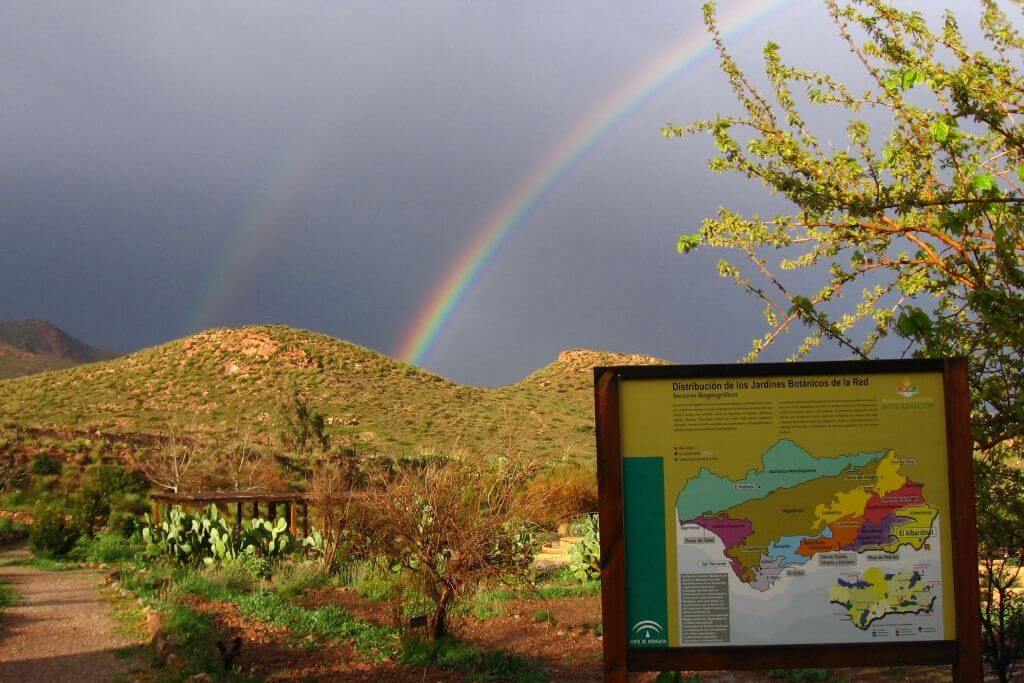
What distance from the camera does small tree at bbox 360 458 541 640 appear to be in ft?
31.1

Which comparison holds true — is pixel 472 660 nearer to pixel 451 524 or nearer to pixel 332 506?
pixel 451 524

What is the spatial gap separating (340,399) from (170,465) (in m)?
25.0

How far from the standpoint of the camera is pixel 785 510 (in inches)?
196

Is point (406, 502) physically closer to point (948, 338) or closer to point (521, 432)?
point (948, 338)

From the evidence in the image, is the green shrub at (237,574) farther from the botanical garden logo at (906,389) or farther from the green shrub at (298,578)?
the botanical garden logo at (906,389)

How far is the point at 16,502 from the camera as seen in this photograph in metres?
24.4

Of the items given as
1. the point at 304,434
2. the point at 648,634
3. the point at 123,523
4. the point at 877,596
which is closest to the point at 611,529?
the point at 648,634

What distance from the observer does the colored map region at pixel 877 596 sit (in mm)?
4961

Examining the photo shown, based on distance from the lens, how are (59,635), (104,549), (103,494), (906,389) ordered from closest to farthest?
(906,389) → (59,635) → (104,549) → (103,494)

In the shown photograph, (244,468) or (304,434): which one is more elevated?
(304,434)

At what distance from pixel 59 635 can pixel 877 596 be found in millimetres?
8279

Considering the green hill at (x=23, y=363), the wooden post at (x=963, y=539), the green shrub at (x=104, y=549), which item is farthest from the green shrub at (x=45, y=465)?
the green hill at (x=23, y=363)

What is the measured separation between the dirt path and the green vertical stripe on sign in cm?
514

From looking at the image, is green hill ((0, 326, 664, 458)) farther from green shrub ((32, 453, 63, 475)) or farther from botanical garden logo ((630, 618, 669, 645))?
botanical garden logo ((630, 618, 669, 645))
